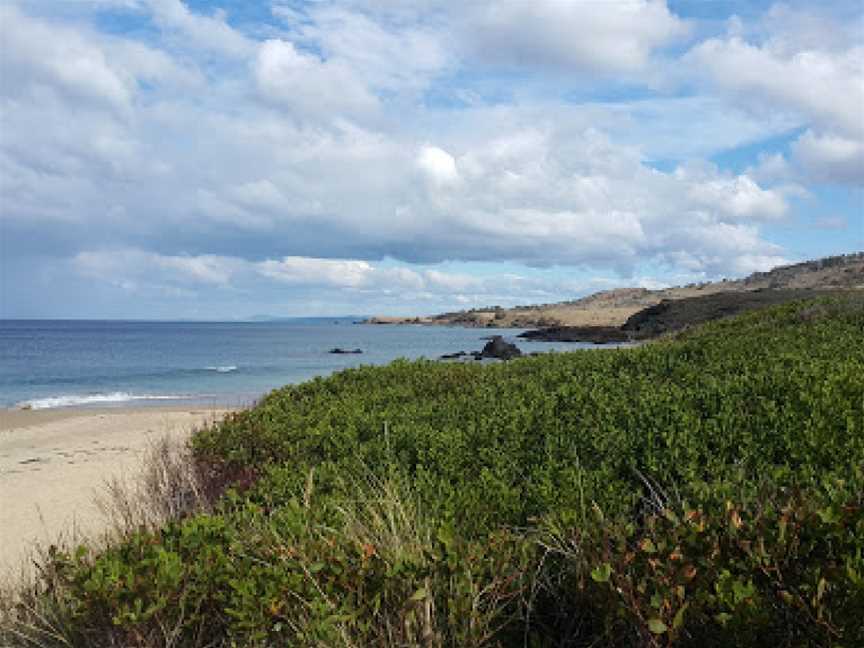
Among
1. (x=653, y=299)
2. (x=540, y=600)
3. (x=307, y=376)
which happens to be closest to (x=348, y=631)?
(x=540, y=600)

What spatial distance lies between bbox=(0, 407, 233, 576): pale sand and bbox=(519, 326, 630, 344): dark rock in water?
144 ft

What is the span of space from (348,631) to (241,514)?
1.54 meters

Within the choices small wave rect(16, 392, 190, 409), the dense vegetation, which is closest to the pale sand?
the dense vegetation

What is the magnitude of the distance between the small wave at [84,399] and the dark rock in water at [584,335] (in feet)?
125

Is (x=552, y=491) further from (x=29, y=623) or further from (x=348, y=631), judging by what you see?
(x=29, y=623)

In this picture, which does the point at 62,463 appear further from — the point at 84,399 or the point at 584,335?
the point at 584,335

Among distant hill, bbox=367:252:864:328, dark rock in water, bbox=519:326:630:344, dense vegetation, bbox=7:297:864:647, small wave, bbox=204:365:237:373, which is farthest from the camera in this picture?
distant hill, bbox=367:252:864:328

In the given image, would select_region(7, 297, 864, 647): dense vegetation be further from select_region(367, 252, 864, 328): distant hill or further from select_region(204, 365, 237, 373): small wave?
select_region(367, 252, 864, 328): distant hill

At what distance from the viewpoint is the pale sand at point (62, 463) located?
11586 mm

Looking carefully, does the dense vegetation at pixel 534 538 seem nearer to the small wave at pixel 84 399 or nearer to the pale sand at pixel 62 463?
the pale sand at pixel 62 463

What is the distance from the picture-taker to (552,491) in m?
4.84

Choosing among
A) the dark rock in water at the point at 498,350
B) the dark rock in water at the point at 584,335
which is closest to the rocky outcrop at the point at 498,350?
the dark rock in water at the point at 498,350

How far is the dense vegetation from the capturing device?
135 inches

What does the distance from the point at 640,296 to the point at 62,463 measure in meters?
139
